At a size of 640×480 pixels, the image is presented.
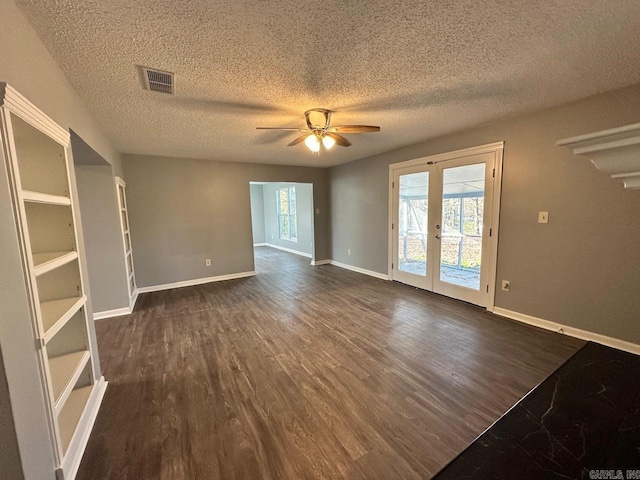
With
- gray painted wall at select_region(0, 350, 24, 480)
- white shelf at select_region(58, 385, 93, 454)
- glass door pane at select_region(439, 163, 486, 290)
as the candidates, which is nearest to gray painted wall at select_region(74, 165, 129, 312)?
white shelf at select_region(58, 385, 93, 454)

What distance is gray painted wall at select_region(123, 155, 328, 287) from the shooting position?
4438mm

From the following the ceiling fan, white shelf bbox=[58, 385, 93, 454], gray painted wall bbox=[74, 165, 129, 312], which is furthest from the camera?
gray painted wall bbox=[74, 165, 129, 312]

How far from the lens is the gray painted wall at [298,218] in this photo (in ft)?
23.5

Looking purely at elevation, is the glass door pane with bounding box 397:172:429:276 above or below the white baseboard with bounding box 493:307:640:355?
above

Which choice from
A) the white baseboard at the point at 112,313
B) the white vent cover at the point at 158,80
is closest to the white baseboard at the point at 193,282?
the white baseboard at the point at 112,313

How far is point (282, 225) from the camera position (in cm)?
885

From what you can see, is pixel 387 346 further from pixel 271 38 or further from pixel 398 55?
pixel 271 38

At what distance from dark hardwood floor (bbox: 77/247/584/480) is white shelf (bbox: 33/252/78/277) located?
43.0 inches

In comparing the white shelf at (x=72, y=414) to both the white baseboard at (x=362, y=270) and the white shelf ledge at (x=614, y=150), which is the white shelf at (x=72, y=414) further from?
the white baseboard at (x=362, y=270)

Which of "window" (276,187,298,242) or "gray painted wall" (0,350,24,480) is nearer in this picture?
"gray painted wall" (0,350,24,480)

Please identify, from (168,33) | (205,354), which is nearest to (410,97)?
(168,33)

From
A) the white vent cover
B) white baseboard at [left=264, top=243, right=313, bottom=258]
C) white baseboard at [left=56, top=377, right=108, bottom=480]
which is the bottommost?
white baseboard at [left=56, top=377, right=108, bottom=480]

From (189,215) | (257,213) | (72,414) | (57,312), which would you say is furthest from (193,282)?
(257,213)

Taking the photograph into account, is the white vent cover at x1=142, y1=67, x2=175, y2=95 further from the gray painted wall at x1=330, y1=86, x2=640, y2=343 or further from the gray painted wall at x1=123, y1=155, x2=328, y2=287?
the gray painted wall at x1=330, y1=86, x2=640, y2=343
